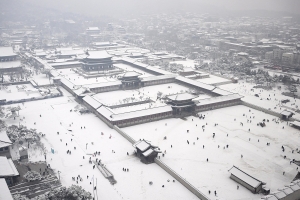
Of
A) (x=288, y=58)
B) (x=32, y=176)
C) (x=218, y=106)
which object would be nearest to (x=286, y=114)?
(x=218, y=106)

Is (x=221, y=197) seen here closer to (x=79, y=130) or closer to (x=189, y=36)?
(x=79, y=130)

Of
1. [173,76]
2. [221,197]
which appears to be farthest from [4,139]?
[173,76]

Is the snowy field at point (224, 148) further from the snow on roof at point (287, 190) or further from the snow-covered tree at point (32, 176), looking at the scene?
the snow-covered tree at point (32, 176)

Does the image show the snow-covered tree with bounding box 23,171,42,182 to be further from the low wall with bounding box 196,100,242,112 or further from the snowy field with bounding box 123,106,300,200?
the low wall with bounding box 196,100,242,112

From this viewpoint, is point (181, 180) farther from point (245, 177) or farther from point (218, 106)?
point (218, 106)

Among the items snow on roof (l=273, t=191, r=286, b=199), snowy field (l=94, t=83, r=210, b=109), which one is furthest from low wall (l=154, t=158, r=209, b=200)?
snowy field (l=94, t=83, r=210, b=109)

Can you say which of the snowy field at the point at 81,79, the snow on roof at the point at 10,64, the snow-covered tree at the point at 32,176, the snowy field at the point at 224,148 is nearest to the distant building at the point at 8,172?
the snow-covered tree at the point at 32,176

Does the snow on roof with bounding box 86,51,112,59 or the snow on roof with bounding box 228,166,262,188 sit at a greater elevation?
the snow on roof with bounding box 86,51,112,59
